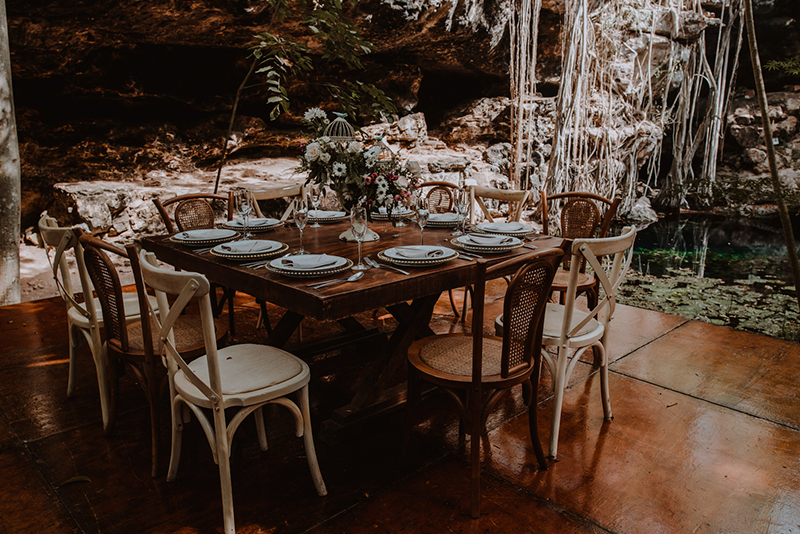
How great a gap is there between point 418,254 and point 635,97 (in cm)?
742

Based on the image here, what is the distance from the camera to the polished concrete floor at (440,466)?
148 centimetres

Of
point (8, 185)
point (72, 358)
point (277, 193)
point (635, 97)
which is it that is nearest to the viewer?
point (72, 358)

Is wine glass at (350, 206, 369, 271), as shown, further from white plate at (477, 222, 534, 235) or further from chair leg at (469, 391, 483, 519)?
white plate at (477, 222, 534, 235)

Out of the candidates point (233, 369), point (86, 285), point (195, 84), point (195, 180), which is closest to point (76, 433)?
point (86, 285)

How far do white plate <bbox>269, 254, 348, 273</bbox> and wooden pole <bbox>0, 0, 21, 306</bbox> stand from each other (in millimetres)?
2772

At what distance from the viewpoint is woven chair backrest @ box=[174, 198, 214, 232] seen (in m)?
2.94

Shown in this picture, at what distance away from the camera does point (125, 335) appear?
67.5 inches

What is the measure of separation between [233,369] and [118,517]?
0.54 metres

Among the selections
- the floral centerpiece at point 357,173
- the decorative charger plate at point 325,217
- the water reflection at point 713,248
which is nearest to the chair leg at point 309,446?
the floral centerpiece at point 357,173

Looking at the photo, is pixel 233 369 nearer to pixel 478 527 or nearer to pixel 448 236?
pixel 478 527

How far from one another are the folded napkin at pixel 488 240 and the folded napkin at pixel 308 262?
0.62 meters

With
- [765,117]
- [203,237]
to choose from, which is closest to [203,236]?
[203,237]

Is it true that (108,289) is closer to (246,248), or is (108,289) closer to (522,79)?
(246,248)

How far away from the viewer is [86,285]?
73.5 inches
